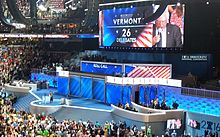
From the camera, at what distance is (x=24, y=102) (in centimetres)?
3353

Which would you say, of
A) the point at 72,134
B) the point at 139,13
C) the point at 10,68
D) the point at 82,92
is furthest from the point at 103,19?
the point at 72,134

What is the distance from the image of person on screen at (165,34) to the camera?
2838 centimetres

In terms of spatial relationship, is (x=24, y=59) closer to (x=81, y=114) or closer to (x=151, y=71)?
(x=81, y=114)

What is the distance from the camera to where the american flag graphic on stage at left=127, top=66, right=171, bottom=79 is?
95.0ft

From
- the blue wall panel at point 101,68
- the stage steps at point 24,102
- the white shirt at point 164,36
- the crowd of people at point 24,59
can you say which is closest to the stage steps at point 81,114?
the stage steps at point 24,102

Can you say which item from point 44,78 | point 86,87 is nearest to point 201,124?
point 86,87

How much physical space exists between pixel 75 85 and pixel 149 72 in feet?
23.4

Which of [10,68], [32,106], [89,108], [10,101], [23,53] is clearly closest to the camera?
[89,108]

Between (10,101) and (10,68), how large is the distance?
969 cm

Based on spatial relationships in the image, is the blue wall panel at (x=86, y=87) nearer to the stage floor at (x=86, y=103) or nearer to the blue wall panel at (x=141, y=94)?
the stage floor at (x=86, y=103)

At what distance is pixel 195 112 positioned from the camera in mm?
22531

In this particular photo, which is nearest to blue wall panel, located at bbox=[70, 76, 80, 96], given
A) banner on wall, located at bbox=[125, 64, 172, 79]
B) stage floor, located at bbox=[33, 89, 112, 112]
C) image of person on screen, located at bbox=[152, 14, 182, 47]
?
stage floor, located at bbox=[33, 89, 112, 112]

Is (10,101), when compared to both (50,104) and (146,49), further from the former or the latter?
(146,49)

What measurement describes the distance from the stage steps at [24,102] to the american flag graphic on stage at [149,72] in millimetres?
9052
